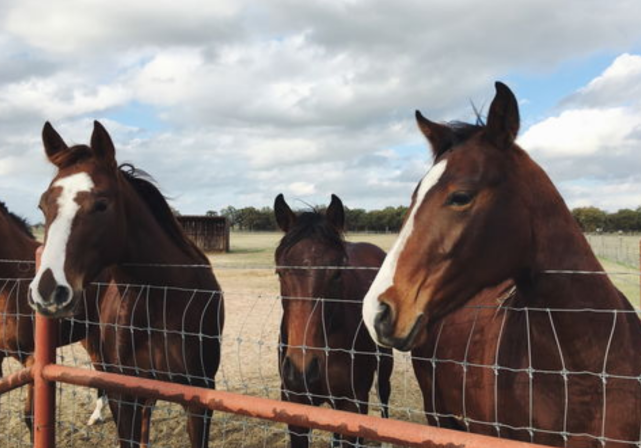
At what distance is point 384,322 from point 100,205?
6.35ft

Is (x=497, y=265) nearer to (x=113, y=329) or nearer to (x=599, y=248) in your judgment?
(x=113, y=329)

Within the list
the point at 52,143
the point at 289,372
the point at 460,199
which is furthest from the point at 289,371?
the point at 52,143

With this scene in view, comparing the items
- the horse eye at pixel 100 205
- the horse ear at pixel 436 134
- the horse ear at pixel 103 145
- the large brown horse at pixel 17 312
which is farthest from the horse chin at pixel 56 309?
the large brown horse at pixel 17 312

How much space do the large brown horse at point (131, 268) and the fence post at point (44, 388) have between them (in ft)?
0.99

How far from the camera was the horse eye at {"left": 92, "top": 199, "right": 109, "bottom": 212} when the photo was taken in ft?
9.64

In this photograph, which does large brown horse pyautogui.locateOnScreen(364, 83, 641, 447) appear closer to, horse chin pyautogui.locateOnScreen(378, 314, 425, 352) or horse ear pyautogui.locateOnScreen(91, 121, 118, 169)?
horse chin pyautogui.locateOnScreen(378, 314, 425, 352)

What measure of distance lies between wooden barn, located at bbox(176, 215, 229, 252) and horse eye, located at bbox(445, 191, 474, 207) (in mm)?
32868

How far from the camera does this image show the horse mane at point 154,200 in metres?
3.54

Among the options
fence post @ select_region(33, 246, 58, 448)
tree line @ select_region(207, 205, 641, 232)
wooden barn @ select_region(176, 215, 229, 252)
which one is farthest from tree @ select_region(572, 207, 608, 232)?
fence post @ select_region(33, 246, 58, 448)

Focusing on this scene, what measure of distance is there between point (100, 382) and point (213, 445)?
282 cm

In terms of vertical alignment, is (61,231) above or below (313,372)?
above

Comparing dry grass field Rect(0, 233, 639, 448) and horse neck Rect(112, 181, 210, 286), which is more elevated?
horse neck Rect(112, 181, 210, 286)

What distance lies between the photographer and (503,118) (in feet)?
6.78

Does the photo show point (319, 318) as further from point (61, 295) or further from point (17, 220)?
point (17, 220)
